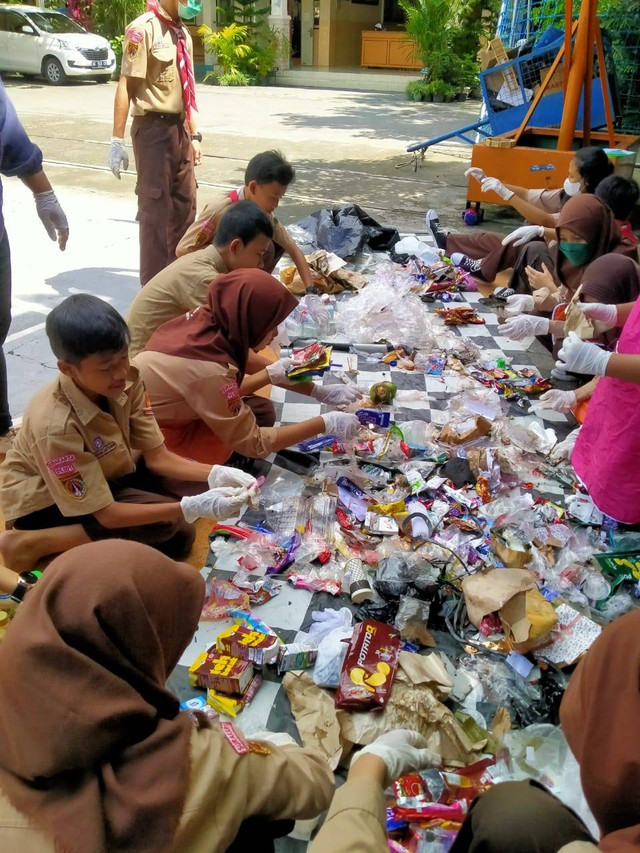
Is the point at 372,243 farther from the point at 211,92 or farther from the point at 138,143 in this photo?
the point at 211,92

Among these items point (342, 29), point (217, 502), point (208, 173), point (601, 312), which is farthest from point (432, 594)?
point (342, 29)

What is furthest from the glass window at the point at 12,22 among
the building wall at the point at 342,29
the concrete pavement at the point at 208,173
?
the building wall at the point at 342,29

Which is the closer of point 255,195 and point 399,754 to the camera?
point 399,754

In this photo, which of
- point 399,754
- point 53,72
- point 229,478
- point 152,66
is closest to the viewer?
point 399,754

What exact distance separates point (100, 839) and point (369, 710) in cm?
99

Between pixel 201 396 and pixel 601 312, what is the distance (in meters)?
1.86

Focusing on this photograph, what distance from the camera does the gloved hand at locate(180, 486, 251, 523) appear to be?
211 cm

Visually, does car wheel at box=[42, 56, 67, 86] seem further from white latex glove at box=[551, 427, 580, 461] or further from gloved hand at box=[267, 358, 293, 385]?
white latex glove at box=[551, 427, 580, 461]

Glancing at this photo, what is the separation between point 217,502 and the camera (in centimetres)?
211

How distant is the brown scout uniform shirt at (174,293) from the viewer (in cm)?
290

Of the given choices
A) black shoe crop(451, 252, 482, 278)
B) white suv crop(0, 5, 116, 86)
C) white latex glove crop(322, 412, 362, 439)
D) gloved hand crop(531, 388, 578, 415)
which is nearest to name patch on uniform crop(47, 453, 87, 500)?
white latex glove crop(322, 412, 362, 439)

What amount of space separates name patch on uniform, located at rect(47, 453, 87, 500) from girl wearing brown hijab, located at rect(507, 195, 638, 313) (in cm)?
291

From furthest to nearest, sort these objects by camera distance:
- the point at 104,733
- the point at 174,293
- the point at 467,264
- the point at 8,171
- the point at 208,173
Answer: the point at 208,173 → the point at 467,264 → the point at 8,171 → the point at 174,293 → the point at 104,733

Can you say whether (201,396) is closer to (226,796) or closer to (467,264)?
(226,796)
